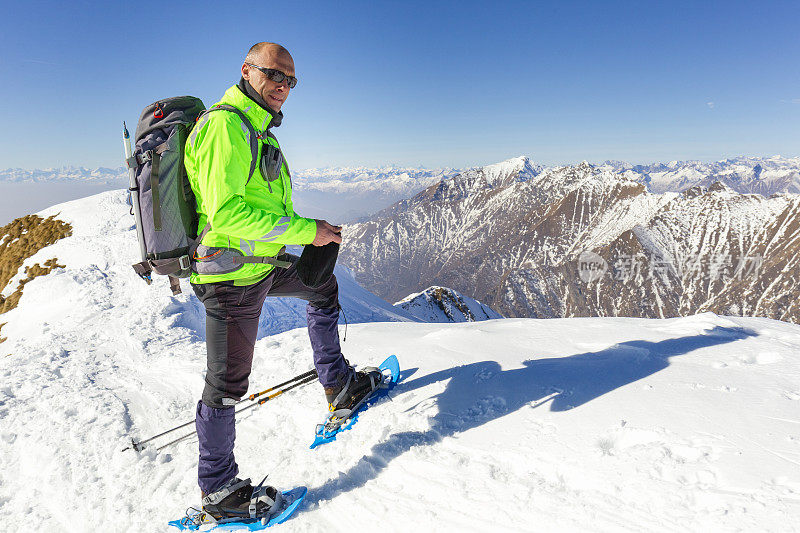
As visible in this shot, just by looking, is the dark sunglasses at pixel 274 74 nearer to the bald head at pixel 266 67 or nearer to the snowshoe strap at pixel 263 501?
the bald head at pixel 266 67

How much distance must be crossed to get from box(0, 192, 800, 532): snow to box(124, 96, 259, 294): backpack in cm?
278

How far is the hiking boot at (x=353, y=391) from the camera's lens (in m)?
5.29

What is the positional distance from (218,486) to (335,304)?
2.40 meters

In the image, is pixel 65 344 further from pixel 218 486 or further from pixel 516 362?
pixel 516 362

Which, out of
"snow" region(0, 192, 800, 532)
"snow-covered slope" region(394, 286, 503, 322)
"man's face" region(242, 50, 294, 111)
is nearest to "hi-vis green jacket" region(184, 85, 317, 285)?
"man's face" region(242, 50, 294, 111)

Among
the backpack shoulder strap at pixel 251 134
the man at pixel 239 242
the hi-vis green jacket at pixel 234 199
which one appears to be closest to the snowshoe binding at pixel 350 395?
the man at pixel 239 242

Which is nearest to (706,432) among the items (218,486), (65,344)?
(218,486)

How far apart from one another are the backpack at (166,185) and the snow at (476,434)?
278 centimetres

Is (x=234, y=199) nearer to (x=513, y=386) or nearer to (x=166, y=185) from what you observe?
(x=166, y=185)

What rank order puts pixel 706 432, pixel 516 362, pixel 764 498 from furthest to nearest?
pixel 516 362 → pixel 706 432 → pixel 764 498

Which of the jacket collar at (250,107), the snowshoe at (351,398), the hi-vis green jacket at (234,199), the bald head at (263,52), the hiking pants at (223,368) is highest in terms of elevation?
the bald head at (263,52)

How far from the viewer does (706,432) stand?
384 centimetres

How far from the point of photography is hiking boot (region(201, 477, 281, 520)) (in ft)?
12.8

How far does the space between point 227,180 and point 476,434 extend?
3706mm
